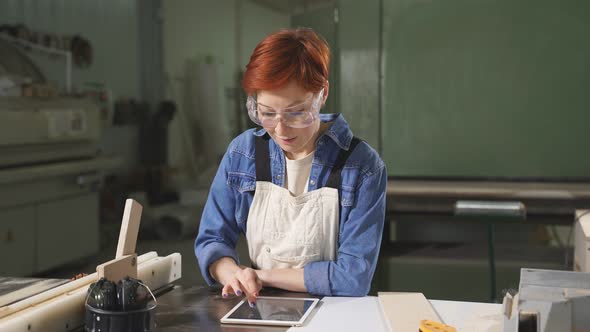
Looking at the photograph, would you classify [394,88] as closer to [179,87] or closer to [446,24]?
[446,24]

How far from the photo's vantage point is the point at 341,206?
1.84 metres

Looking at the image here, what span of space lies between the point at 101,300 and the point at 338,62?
2.64 meters

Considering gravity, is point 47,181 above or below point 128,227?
below

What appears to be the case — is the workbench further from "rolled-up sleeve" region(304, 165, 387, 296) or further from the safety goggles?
the safety goggles

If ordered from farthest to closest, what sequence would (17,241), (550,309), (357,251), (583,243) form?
(17,241), (583,243), (357,251), (550,309)

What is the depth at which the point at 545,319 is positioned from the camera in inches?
46.1

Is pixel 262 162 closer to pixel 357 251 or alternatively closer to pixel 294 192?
pixel 294 192

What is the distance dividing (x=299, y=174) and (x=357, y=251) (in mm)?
274

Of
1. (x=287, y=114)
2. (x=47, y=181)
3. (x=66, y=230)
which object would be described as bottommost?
(x=66, y=230)

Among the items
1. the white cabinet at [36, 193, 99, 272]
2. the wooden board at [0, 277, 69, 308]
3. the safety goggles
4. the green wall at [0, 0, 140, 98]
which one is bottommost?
the white cabinet at [36, 193, 99, 272]

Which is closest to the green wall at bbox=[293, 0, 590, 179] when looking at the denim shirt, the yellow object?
the denim shirt

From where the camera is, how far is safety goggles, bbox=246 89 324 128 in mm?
1705

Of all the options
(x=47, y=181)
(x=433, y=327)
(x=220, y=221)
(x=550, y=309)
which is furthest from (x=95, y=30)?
(x=550, y=309)

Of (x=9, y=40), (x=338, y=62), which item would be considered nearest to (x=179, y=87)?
(x=9, y=40)
